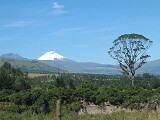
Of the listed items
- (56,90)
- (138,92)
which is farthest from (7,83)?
(138,92)

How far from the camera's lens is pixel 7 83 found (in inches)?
1763

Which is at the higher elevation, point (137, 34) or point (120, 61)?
point (137, 34)

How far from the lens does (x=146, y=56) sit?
5594 centimetres

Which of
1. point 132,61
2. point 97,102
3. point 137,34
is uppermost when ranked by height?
point 137,34

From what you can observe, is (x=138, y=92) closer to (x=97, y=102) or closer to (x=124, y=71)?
(x=97, y=102)

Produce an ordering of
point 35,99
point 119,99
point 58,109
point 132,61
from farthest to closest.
Result: point 132,61 < point 119,99 < point 35,99 < point 58,109

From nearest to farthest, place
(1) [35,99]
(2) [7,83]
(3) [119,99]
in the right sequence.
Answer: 1. (1) [35,99]
2. (3) [119,99]
3. (2) [7,83]

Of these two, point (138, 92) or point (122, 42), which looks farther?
point (122, 42)

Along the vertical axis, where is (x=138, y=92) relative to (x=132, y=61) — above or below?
below

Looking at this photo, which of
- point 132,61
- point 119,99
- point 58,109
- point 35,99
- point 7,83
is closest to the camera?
point 58,109

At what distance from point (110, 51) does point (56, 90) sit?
98.9 ft

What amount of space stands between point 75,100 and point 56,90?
6.10 feet

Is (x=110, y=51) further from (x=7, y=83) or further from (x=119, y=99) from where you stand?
(x=119, y=99)

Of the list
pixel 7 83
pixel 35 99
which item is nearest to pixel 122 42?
pixel 7 83
